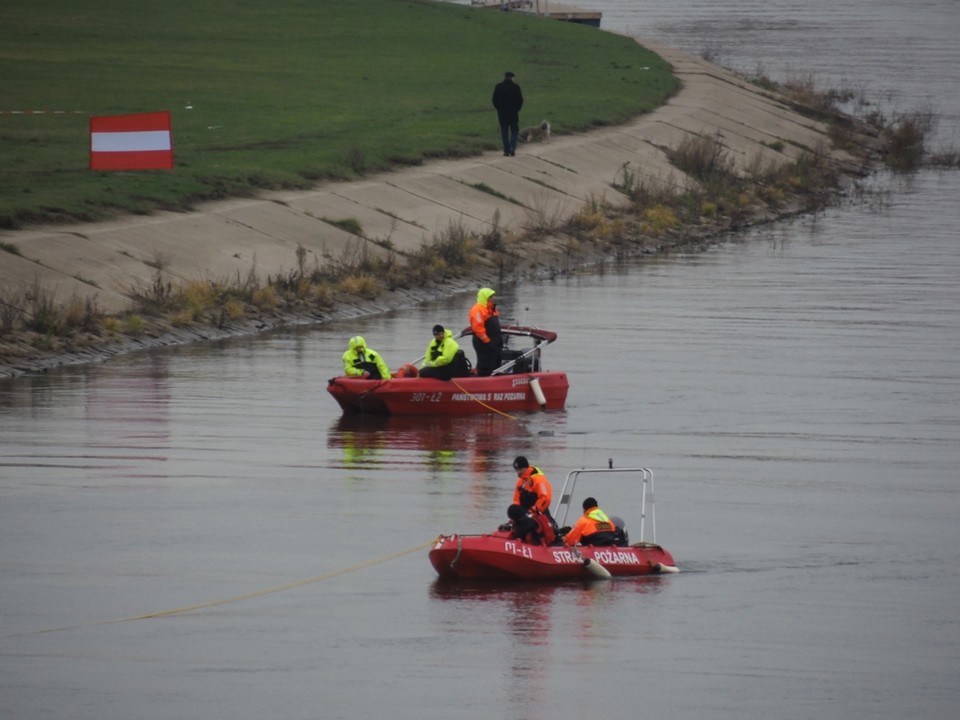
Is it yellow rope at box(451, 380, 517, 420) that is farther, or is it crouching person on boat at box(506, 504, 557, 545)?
yellow rope at box(451, 380, 517, 420)

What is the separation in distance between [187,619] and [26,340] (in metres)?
16.6

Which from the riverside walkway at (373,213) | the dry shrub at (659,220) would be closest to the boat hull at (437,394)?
the riverside walkway at (373,213)

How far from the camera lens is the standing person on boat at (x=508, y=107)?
5262 centimetres

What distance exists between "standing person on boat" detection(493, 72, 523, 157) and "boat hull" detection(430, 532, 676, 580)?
31268mm

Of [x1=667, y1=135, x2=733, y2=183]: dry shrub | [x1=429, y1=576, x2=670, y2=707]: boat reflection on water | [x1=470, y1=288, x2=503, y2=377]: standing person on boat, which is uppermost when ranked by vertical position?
[x1=667, y1=135, x2=733, y2=183]: dry shrub

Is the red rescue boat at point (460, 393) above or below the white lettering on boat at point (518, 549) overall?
above

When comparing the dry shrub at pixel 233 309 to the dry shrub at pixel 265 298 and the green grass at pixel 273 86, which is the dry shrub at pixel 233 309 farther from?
the green grass at pixel 273 86

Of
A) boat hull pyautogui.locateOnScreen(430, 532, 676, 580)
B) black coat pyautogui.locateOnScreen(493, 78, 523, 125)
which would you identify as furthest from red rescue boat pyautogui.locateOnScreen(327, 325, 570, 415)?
black coat pyautogui.locateOnScreen(493, 78, 523, 125)

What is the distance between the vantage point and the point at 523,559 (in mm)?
21344

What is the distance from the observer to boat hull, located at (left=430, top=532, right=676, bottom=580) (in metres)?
21.2

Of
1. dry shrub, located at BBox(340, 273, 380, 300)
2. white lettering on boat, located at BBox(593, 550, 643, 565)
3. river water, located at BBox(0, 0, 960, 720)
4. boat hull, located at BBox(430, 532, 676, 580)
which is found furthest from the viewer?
dry shrub, located at BBox(340, 273, 380, 300)

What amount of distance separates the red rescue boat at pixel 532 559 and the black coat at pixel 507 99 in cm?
3170

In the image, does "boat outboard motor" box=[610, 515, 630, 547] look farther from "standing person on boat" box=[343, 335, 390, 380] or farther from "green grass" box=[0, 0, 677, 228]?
"green grass" box=[0, 0, 677, 228]

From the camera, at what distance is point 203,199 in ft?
151
